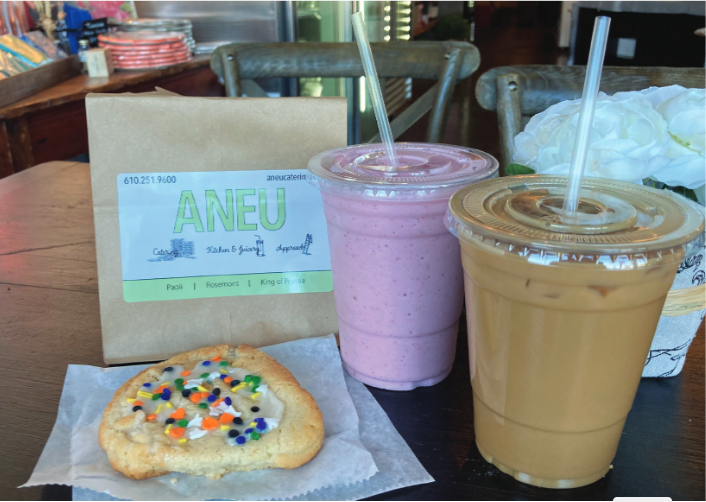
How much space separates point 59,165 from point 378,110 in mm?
1299

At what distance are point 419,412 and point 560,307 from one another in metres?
0.26

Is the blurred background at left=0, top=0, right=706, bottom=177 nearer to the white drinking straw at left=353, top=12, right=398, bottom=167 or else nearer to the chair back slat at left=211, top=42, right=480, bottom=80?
the white drinking straw at left=353, top=12, right=398, bottom=167

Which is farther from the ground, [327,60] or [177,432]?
[327,60]

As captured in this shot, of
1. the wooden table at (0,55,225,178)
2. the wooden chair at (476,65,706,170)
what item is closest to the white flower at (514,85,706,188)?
the wooden chair at (476,65,706,170)

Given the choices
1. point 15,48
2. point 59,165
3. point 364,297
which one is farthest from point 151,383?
point 15,48

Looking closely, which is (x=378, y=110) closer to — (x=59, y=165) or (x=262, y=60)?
(x=262, y=60)

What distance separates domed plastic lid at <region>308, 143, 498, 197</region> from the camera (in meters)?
0.61

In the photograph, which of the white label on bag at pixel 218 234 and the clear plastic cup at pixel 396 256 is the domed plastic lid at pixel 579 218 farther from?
the white label on bag at pixel 218 234

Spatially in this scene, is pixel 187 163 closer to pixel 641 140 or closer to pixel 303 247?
pixel 303 247

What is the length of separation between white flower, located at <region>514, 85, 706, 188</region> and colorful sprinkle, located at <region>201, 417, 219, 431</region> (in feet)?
1.45

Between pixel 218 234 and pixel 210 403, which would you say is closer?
pixel 210 403

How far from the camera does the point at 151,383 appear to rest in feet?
2.22

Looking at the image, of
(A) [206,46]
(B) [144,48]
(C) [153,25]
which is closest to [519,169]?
(B) [144,48]

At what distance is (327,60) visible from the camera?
171 cm
